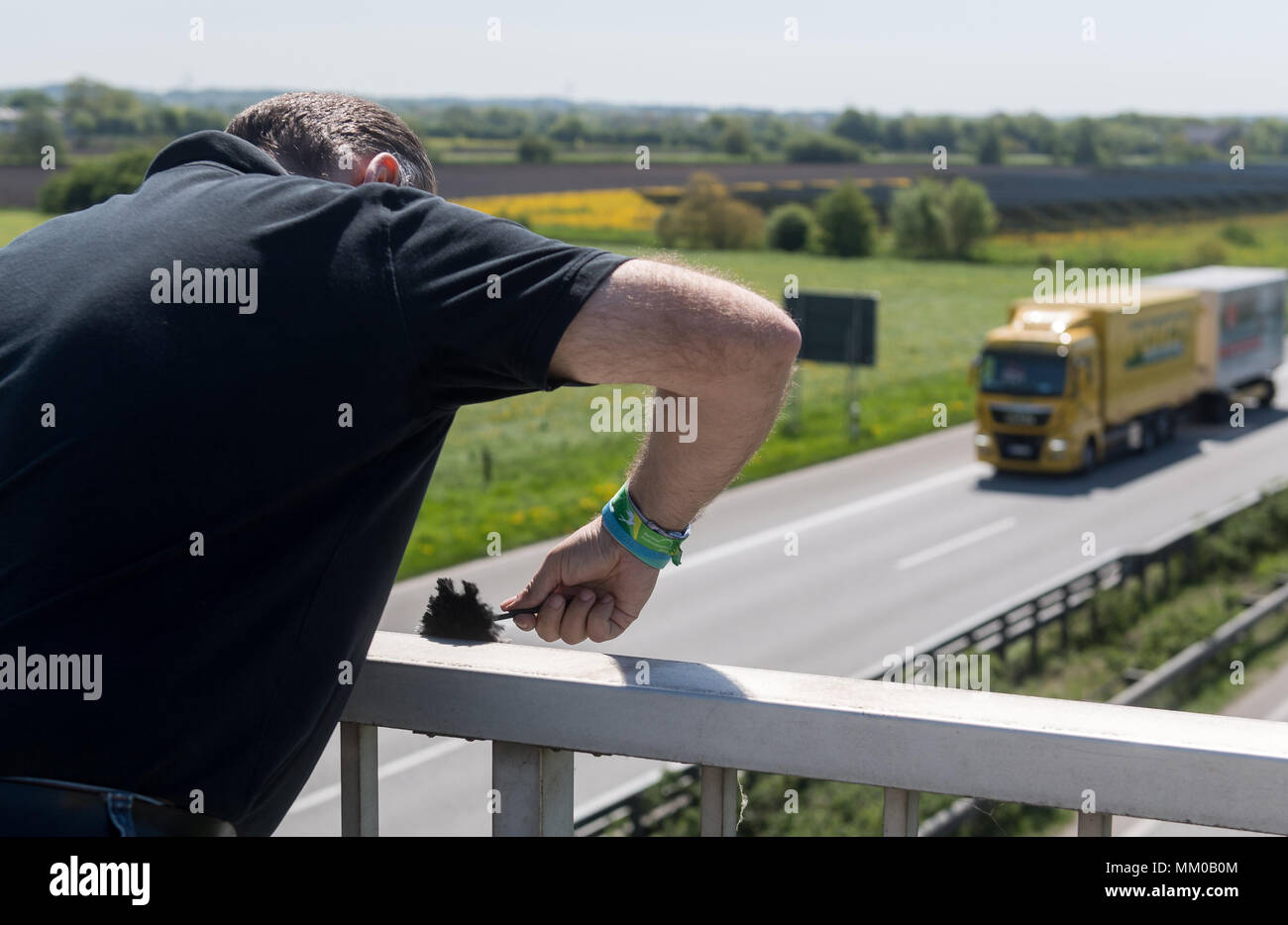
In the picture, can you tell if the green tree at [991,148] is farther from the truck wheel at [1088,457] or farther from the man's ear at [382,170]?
the man's ear at [382,170]

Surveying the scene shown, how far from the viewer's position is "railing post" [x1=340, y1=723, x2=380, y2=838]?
2.55 meters

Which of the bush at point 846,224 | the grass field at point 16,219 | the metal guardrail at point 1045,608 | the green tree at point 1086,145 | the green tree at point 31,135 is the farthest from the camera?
the green tree at point 1086,145

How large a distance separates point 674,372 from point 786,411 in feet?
1.48

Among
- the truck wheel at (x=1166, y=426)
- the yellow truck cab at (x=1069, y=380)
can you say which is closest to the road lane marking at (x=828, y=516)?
the yellow truck cab at (x=1069, y=380)

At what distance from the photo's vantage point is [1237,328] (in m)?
32.2

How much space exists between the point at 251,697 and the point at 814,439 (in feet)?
94.7

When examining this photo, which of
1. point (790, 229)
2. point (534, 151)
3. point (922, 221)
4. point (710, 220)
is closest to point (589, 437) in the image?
point (710, 220)

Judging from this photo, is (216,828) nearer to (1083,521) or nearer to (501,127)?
(1083,521)

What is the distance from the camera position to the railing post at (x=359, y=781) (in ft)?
8.36

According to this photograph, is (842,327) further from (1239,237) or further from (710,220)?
(1239,237)

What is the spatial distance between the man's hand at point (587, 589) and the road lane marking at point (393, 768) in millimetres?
9896
